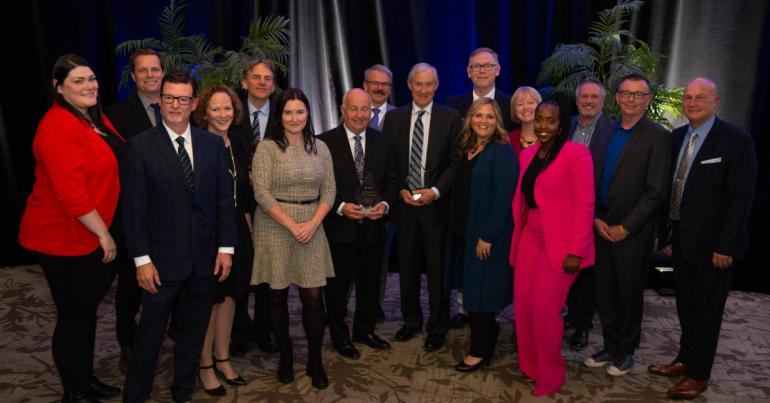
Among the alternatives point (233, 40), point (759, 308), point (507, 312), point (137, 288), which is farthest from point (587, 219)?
point (233, 40)

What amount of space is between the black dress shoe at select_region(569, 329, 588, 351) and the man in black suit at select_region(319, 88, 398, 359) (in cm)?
126

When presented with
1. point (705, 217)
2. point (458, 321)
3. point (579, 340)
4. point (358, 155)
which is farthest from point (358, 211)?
point (705, 217)

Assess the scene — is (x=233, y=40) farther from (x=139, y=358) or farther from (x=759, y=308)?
(x=759, y=308)

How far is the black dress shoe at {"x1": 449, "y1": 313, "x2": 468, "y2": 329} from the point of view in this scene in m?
4.27

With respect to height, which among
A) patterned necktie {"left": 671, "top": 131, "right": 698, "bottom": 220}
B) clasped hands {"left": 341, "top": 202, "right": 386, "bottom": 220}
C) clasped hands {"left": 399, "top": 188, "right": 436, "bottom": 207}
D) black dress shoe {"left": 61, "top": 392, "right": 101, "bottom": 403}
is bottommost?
black dress shoe {"left": 61, "top": 392, "right": 101, "bottom": 403}

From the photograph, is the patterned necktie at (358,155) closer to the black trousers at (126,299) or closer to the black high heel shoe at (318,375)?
the black high heel shoe at (318,375)

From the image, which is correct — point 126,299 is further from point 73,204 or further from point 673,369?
point 673,369

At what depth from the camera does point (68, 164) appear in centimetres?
253

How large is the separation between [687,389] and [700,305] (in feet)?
1.57

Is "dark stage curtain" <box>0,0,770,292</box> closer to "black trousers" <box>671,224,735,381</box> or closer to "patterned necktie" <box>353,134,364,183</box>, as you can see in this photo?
"patterned necktie" <box>353,134,364,183</box>

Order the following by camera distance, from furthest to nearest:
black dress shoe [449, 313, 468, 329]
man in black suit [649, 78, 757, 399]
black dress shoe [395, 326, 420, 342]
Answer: black dress shoe [449, 313, 468, 329], black dress shoe [395, 326, 420, 342], man in black suit [649, 78, 757, 399]

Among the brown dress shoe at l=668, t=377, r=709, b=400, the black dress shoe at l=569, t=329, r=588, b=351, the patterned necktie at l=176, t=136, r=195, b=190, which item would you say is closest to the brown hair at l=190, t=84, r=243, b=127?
the patterned necktie at l=176, t=136, r=195, b=190

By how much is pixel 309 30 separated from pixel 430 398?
4.19 meters

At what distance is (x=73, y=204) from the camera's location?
254 centimetres
